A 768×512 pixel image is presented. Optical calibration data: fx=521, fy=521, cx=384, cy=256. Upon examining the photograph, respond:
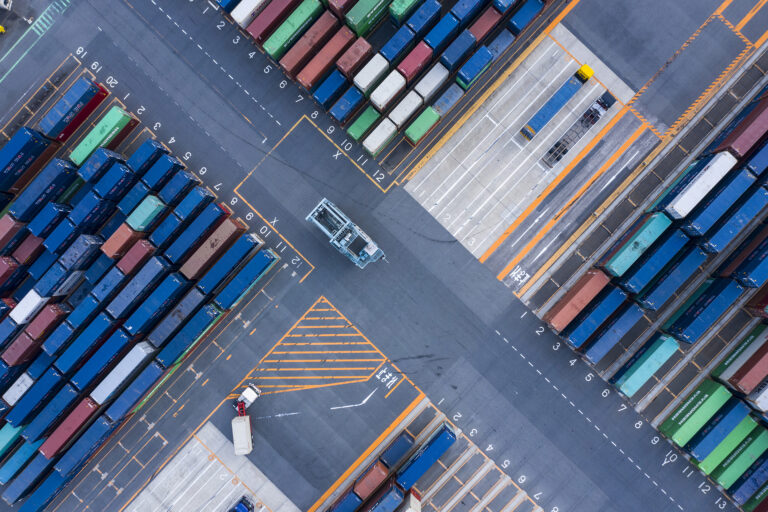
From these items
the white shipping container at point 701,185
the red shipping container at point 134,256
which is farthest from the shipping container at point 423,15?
the red shipping container at point 134,256

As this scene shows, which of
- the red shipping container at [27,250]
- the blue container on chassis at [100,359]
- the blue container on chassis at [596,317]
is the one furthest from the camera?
the red shipping container at [27,250]

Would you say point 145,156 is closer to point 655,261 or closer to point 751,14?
point 655,261

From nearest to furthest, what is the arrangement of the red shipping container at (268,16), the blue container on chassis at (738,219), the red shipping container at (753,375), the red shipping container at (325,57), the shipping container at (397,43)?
1. the blue container on chassis at (738,219)
2. the red shipping container at (753,375)
3. the shipping container at (397,43)
4. the red shipping container at (325,57)
5. the red shipping container at (268,16)

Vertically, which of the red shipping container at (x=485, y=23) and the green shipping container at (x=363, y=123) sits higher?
the red shipping container at (x=485, y=23)

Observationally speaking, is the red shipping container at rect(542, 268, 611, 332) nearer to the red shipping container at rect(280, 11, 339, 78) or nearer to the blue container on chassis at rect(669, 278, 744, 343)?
the blue container on chassis at rect(669, 278, 744, 343)

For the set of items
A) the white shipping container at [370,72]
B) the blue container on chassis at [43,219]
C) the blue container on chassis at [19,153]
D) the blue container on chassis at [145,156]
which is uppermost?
the white shipping container at [370,72]

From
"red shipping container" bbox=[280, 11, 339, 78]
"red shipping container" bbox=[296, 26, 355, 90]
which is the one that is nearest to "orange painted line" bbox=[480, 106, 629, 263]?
"red shipping container" bbox=[296, 26, 355, 90]

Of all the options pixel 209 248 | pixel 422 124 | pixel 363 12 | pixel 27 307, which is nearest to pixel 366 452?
pixel 209 248

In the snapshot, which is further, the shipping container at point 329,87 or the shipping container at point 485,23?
the shipping container at point 329,87

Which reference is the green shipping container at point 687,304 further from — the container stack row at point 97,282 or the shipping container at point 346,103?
the container stack row at point 97,282
